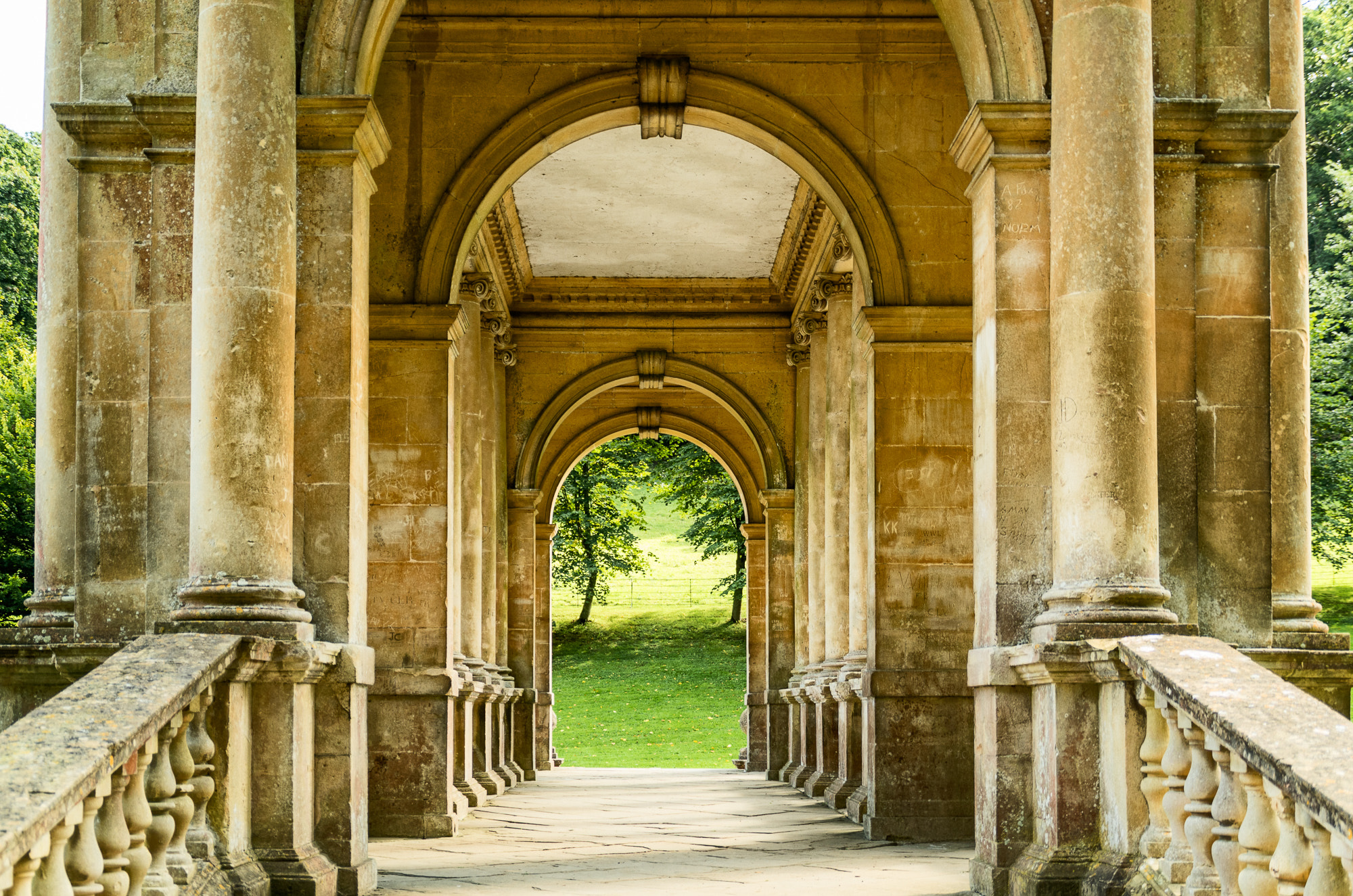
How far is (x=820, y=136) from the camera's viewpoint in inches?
509

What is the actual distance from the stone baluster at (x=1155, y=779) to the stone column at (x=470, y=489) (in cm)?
1091

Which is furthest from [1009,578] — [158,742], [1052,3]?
[158,742]

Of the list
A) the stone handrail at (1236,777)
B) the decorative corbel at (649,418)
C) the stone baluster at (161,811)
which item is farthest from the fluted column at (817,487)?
the stone baluster at (161,811)

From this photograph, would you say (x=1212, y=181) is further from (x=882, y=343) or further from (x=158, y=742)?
(x=158, y=742)

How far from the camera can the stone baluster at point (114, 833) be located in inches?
218

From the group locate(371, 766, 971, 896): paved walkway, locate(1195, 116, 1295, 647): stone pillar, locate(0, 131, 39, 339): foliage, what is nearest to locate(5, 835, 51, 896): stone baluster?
locate(371, 766, 971, 896): paved walkway

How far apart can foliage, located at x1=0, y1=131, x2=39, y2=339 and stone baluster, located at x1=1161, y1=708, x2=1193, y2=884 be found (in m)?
31.8

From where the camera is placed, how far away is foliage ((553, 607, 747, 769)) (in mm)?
35031

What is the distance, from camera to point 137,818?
5.80m

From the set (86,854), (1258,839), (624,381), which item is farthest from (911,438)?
(624,381)

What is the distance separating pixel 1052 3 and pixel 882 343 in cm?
488

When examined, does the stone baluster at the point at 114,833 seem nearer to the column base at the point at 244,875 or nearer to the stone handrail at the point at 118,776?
the stone handrail at the point at 118,776

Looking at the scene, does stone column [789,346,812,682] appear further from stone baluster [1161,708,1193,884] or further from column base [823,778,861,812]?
stone baluster [1161,708,1193,884]

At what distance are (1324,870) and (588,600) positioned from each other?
4659 cm
